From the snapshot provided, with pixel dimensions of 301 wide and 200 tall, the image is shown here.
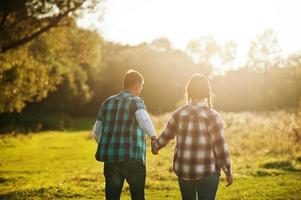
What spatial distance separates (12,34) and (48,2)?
2.26 metres

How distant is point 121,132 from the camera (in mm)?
6664

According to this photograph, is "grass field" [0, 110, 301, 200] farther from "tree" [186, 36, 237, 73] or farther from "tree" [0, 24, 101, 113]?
"tree" [186, 36, 237, 73]

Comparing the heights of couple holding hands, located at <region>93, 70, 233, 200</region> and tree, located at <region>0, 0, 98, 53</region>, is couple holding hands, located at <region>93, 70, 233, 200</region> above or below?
below

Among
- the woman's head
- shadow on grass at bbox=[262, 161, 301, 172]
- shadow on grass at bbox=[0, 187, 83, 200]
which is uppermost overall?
the woman's head

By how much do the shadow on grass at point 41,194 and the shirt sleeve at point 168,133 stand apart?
18.7 ft

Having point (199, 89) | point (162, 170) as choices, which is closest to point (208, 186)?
point (199, 89)

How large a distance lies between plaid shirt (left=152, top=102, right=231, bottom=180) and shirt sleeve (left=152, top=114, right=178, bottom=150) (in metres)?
0.14

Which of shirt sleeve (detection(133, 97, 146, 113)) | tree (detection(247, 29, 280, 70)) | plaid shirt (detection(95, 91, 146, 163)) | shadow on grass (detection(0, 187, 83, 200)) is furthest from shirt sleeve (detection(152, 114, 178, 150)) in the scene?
tree (detection(247, 29, 280, 70))

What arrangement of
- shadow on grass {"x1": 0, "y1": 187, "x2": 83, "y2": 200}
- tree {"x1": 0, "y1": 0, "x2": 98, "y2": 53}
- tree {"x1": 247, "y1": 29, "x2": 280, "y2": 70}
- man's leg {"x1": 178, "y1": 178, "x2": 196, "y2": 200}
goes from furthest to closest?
tree {"x1": 247, "y1": 29, "x2": 280, "y2": 70} → tree {"x1": 0, "y1": 0, "x2": 98, "y2": 53} → shadow on grass {"x1": 0, "y1": 187, "x2": 83, "y2": 200} → man's leg {"x1": 178, "y1": 178, "x2": 196, "y2": 200}

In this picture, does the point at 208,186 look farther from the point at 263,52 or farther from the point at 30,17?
the point at 263,52

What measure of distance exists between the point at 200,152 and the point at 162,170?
10525 mm

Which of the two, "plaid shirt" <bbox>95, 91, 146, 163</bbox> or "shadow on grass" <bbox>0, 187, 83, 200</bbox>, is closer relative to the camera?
"plaid shirt" <bbox>95, 91, 146, 163</bbox>

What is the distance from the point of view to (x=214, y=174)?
5.97 meters

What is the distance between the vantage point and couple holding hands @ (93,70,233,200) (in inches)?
235
